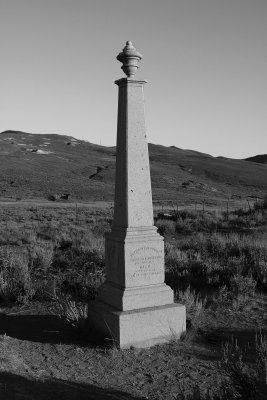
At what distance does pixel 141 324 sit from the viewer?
5723 millimetres

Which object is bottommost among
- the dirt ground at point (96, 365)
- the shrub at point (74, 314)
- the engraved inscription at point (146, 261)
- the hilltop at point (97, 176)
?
the dirt ground at point (96, 365)

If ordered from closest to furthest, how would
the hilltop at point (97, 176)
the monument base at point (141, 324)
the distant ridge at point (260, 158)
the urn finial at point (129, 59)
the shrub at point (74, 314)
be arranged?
1. the monument base at point (141, 324)
2. the urn finial at point (129, 59)
3. the shrub at point (74, 314)
4. the hilltop at point (97, 176)
5. the distant ridge at point (260, 158)

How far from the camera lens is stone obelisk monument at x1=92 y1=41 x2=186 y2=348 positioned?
578 cm

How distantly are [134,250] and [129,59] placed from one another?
7.94ft

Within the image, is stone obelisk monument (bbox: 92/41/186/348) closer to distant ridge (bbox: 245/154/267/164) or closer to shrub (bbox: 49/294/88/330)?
shrub (bbox: 49/294/88/330)

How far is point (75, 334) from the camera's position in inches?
243

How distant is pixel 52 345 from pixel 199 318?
211 cm

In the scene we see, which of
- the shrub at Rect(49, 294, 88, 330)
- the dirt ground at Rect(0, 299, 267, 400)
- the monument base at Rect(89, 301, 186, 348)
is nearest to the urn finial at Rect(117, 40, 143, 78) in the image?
the monument base at Rect(89, 301, 186, 348)

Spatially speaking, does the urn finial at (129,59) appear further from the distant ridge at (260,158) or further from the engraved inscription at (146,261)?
the distant ridge at (260,158)

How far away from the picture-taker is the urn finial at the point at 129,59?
6.05 m

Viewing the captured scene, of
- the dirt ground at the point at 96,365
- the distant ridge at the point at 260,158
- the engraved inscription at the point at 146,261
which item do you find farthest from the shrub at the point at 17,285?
the distant ridge at the point at 260,158

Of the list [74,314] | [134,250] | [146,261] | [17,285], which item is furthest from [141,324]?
[17,285]

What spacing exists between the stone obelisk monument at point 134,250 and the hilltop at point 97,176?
→ 4176cm

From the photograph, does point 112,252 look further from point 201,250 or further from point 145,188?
point 201,250
